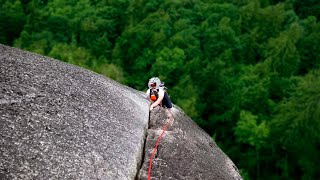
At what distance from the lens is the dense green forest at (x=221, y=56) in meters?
33.1

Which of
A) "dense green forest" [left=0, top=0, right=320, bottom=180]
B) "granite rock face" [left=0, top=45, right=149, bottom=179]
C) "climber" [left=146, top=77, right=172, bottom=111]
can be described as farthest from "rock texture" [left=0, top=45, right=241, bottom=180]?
"dense green forest" [left=0, top=0, right=320, bottom=180]

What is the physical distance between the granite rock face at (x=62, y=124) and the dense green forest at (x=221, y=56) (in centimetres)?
2442

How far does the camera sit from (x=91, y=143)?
22.6 feet

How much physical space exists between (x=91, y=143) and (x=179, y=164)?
171cm

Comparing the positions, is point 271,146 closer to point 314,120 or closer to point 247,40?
point 314,120

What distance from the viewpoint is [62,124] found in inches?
273

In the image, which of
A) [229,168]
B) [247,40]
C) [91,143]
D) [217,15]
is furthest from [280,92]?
[91,143]

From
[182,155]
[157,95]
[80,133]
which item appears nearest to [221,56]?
[157,95]

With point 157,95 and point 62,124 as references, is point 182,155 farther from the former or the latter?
point 157,95

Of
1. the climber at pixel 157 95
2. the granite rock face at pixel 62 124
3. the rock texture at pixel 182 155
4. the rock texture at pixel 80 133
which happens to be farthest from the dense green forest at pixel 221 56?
the granite rock face at pixel 62 124

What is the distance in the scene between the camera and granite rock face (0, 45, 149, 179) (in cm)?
618

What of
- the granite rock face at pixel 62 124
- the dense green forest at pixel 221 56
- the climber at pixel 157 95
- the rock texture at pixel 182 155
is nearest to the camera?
the granite rock face at pixel 62 124

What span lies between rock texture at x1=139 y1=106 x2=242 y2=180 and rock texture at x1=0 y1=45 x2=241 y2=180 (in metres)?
0.02

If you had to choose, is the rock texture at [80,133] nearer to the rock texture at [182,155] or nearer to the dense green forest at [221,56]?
the rock texture at [182,155]
